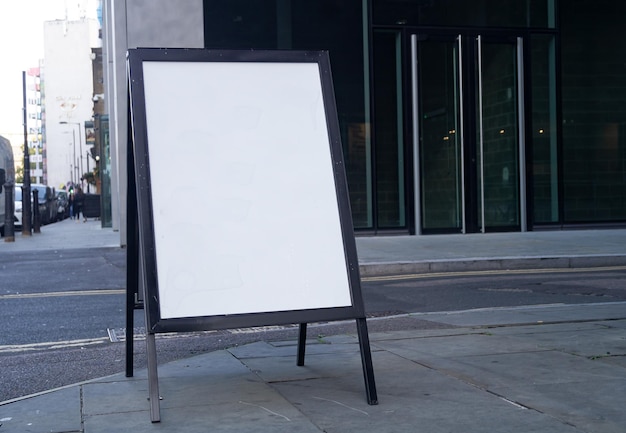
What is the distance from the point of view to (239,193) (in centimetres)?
492

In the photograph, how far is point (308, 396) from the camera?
494 centimetres

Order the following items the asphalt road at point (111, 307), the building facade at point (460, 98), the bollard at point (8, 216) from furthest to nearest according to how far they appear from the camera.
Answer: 1. the bollard at point (8, 216)
2. the building facade at point (460, 98)
3. the asphalt road at point (111, 307)

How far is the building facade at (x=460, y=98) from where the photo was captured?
1977 cm

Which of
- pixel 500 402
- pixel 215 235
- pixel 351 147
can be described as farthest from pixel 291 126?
pixel 351 147

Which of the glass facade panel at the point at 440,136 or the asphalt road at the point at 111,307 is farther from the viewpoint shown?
the glass facade panel at the point at 440,136

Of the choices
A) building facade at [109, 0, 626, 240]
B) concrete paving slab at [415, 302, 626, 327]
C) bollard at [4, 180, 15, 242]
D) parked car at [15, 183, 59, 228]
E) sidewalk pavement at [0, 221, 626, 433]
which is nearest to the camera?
sidewalk pavement at [0, 221, 626, 433]

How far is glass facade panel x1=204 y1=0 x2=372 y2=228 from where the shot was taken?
19.3 m

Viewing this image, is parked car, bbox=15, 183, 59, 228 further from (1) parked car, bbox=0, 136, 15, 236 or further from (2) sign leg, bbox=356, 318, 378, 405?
(2) sign leg, bbox=356, 318, 378, 405

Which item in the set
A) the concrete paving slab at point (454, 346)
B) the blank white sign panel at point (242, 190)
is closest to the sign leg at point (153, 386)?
the blank white sign panel at point (242, 190)

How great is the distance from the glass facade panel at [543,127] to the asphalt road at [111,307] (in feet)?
26.1

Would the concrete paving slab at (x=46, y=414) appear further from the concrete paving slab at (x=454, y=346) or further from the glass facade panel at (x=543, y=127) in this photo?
the glass facade panel at (x=543, y=127)

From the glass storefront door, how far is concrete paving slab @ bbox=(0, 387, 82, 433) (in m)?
15.6

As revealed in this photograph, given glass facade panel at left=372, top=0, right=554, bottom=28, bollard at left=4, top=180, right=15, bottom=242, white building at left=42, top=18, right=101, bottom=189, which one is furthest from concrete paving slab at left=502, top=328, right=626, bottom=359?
white building at left=42, top=18, right=101, bottom=189

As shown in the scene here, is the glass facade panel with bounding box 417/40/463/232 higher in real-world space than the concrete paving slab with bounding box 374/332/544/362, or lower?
higher
